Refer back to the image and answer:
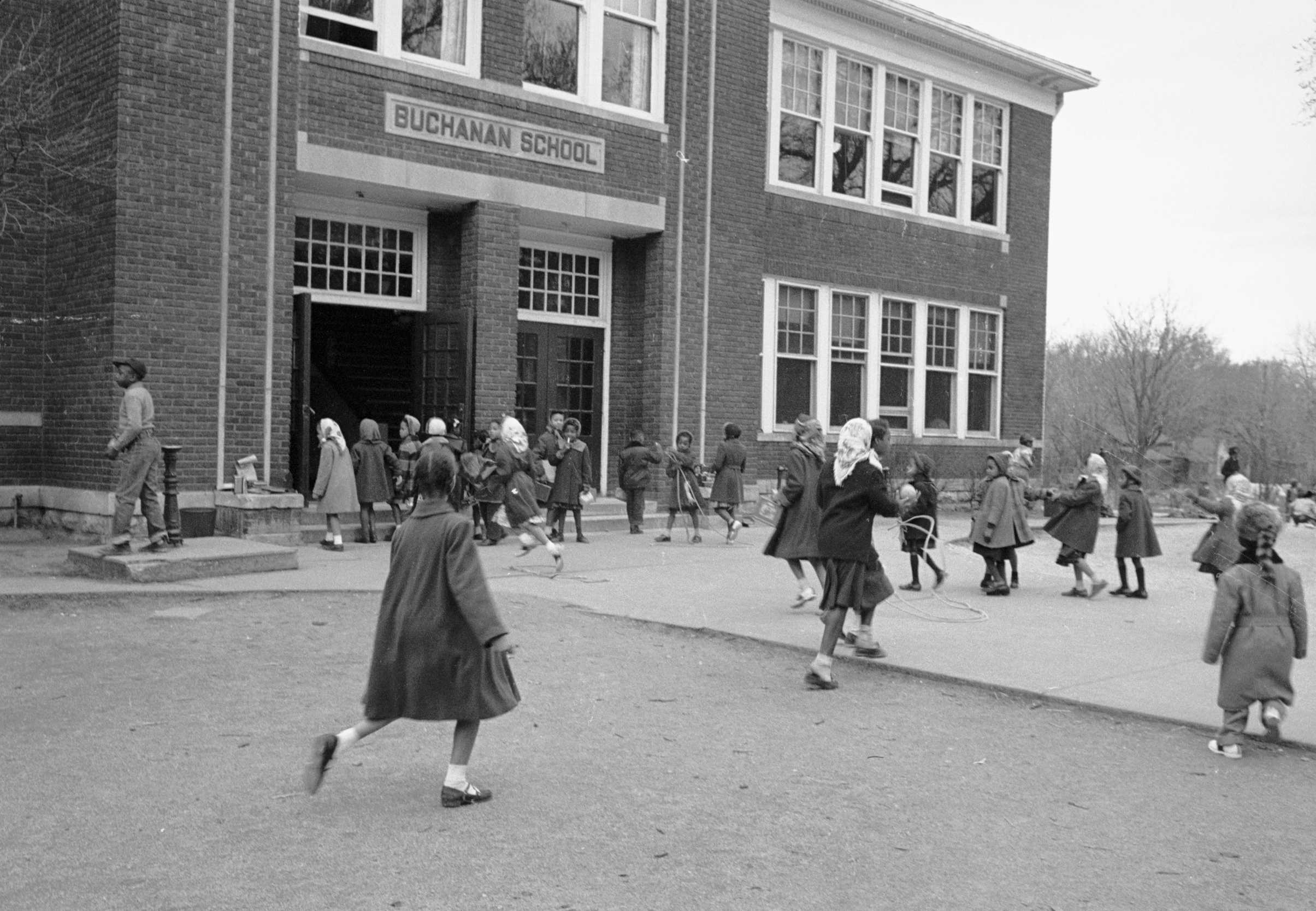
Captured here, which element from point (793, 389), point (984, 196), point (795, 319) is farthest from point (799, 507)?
point (984, 196)

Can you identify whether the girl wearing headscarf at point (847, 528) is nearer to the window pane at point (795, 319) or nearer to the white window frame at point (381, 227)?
the white window frame at point (381, 227)

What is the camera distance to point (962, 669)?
9008 millimetres

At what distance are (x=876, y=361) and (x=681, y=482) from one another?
7286 millimetres

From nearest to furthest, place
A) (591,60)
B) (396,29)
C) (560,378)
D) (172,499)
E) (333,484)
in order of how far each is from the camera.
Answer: (172,499), (333,484), (396,29), (591,60), (560,378)

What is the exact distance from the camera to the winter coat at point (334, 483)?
15227 millimetres

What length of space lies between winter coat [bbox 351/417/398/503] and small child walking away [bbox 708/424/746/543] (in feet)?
13.8

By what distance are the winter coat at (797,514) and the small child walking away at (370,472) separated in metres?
6.11

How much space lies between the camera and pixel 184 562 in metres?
12.4

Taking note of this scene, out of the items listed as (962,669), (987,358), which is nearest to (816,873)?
(962,669)

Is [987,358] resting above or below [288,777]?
above

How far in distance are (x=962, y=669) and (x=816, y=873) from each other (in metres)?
4.27

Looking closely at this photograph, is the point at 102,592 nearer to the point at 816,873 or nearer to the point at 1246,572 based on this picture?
the point at 816,873

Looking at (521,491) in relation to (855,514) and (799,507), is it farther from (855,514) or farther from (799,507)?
(855,514)

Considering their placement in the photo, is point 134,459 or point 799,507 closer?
point 799,507
